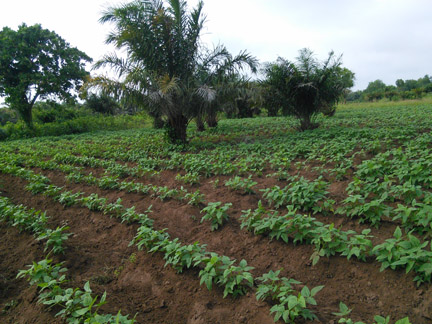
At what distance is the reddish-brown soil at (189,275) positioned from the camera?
6.85ft

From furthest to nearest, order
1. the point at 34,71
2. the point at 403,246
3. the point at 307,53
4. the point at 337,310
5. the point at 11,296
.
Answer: the point at 34,71 → the point at 307,53 → the point at 11,296 → the point at 403,246 → the point at 337,310

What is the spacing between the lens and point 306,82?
9242mm

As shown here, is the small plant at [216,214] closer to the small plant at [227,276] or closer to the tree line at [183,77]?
the small plant at [227,276]

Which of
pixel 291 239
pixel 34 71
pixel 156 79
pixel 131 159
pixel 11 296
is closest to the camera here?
pixel 11 296

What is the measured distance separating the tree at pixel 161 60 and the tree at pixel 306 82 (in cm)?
120

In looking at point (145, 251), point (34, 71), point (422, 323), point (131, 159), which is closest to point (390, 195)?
point (422, 323)

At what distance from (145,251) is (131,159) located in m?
4.98

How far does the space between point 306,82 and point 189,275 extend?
8.33m

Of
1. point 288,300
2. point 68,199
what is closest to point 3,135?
point 68,199

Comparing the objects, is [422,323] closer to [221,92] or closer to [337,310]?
[337,310]

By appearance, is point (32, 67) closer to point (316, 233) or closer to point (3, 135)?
point (3, 135)

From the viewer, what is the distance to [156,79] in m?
8.45

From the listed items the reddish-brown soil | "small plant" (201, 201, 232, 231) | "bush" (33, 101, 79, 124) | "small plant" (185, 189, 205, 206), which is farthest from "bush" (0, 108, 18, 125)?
"small plant" (201, 201, 232, 231)

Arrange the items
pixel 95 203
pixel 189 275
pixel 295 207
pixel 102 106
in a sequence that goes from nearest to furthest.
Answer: pixel 189 275
pixel 295 207
pixel 95 203
pixel 102 106
